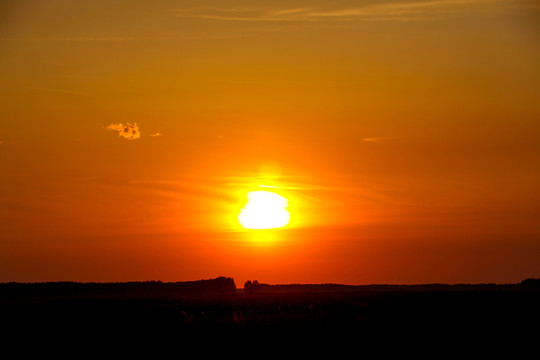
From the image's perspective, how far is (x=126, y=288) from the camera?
13250 centimetres

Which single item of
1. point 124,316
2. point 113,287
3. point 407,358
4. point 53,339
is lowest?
point 407,358

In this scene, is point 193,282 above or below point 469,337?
above

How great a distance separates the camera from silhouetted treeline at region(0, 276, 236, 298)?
11472 cm

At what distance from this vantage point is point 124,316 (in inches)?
2020

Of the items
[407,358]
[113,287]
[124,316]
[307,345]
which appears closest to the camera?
[407,358]

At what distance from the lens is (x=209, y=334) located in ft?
119

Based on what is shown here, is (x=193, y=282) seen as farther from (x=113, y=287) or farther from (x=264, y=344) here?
(x=264, y=344)

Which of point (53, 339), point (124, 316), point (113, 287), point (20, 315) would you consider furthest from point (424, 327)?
point (113, 287)

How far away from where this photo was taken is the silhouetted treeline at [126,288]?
115 m

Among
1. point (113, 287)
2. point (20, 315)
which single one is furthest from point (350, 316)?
point (113, 287)

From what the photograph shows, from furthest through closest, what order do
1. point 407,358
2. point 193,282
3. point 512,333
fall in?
1. point 193,282
2. point 512,333
3. point 407,358

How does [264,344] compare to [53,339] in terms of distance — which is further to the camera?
[53,339]

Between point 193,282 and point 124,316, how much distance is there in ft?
294

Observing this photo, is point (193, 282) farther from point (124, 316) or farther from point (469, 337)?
point (469, 337)
